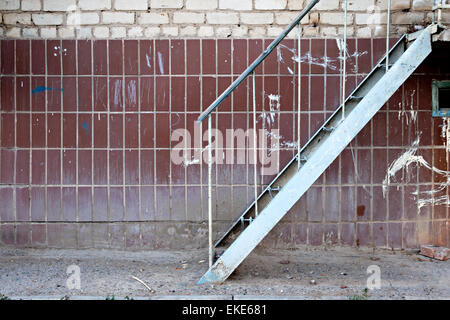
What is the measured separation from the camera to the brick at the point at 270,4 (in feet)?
18.5

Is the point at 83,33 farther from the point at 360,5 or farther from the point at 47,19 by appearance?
the point at 360,5

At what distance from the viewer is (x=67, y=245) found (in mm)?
5676

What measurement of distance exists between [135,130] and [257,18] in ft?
6.86

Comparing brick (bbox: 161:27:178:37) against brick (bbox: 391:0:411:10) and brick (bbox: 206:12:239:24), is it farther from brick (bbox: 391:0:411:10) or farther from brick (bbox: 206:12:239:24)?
brick (bbox: 391:0:411:10)

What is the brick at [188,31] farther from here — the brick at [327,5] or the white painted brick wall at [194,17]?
the brick at [327,5]

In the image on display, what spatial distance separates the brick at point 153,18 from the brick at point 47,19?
1.02 meters

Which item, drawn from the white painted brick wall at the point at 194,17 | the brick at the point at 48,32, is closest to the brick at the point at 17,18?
the white painted brick wall at the point at 194,17

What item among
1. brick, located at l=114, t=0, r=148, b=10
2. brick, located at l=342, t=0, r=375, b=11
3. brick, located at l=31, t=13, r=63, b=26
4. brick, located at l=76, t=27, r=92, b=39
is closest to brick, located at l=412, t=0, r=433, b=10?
brick, located at l=342, t=0, r=375, b=11

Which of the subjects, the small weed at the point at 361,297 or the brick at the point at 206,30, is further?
the brick at the point at 206,30

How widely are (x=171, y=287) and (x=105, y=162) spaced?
76.6 inches

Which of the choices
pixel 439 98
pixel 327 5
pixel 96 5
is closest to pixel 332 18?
pixel 327 5

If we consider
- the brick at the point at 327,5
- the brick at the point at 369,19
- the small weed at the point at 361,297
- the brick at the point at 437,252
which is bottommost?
the small weed at the point at 361,297
